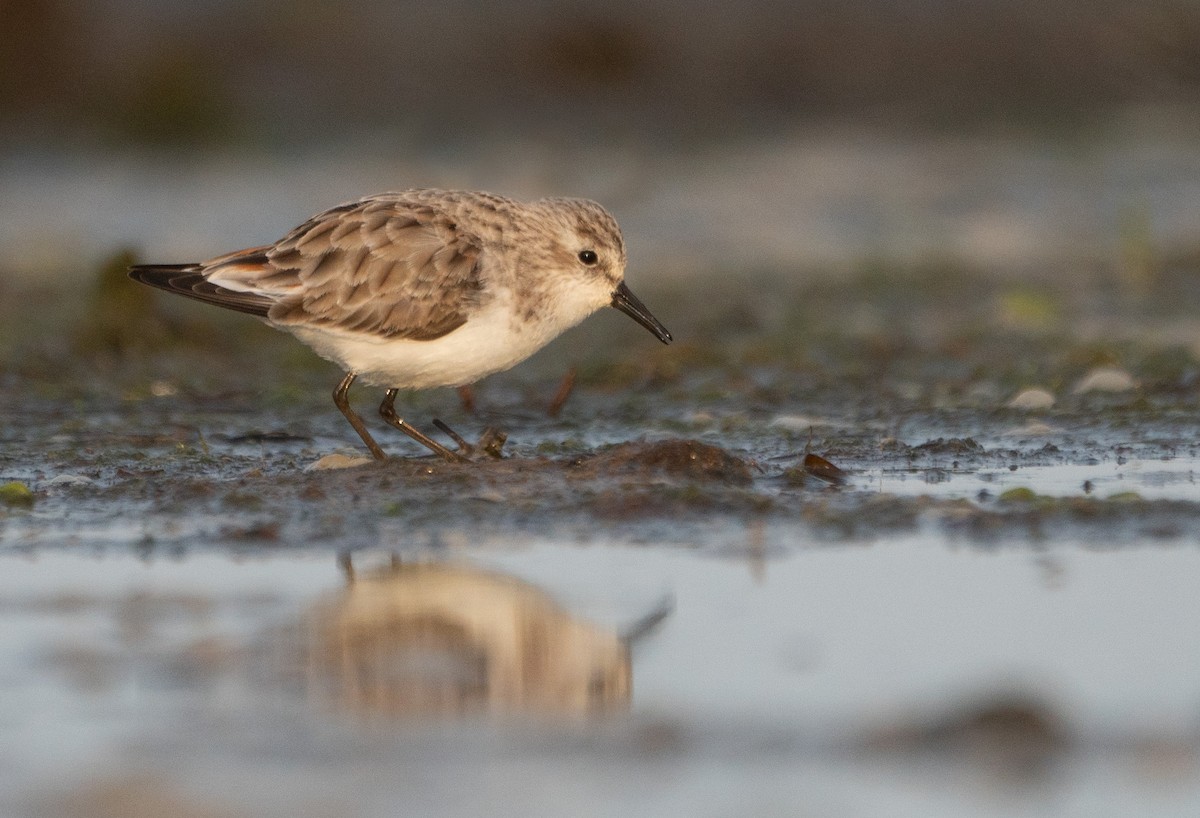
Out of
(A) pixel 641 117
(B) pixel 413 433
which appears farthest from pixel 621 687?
(A) pixel 641 117

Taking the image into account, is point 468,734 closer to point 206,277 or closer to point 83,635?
point 83,635

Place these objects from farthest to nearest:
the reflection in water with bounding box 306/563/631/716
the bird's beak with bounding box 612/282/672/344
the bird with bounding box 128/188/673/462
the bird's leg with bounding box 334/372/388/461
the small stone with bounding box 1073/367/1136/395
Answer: the small stone with bounding box 1073/367/1136/395 → the bird's beak with bounding box 612/282/672/344 → the bird's leg with bounding box 334/372/388/461 → the bird with bounding box 128/188/673/462 → the reflection in water with bounding box 306/563/631/716

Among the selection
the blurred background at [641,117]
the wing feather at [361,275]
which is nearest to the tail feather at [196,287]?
the wing feather at [361,275]

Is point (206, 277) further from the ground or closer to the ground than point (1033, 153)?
closer to the ground

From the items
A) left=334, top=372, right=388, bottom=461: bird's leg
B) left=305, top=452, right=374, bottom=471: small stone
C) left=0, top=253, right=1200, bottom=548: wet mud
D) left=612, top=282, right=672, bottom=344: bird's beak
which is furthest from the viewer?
left=612, top=282, right=672, bottom=344: bird's beak

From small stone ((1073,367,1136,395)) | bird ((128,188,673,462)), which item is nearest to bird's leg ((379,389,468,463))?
bird ((128,188,673,462))

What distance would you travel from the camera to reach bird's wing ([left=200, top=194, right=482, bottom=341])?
23.6ft

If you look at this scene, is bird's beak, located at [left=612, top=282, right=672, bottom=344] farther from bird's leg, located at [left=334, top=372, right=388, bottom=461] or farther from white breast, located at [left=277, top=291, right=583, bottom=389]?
bird's leg, located at [left=334, top=372, right=388, bottom=461]

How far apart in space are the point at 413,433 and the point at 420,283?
65 centimetres

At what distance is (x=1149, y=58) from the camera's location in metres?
19.0

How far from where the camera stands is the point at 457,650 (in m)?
4.69

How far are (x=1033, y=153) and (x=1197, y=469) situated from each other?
11.1 meters

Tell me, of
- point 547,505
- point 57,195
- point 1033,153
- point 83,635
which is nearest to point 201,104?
point 57,195

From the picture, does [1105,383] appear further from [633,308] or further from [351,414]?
[351,414]
